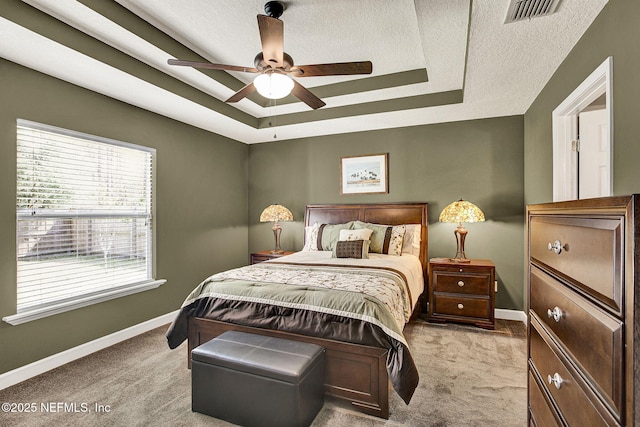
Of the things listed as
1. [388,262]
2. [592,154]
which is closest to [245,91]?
[388,262]

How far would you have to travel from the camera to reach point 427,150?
4.27m

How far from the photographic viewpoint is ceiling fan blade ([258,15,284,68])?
1864mm

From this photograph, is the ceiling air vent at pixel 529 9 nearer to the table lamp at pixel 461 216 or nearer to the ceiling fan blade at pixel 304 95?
the ceiling fan blade at pixel 304 95

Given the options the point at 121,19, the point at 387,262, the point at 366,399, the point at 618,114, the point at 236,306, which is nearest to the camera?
the point at 618,114

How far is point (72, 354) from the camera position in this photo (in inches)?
112

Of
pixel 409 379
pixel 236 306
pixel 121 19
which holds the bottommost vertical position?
pixel 409 379

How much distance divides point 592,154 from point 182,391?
3560 mm

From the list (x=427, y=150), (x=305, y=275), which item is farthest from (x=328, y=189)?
(x=305, y=275)

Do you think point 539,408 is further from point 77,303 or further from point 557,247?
point 77,303

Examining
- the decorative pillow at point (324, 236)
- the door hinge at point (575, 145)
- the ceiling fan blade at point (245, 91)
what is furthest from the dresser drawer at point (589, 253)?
the decorative pillow at point (324, 236)

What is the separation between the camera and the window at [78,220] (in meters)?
2.62

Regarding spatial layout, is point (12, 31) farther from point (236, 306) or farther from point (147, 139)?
point (236, 306)

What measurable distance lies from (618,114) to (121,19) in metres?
3.18

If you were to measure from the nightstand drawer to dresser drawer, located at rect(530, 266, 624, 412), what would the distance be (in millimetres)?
2438
